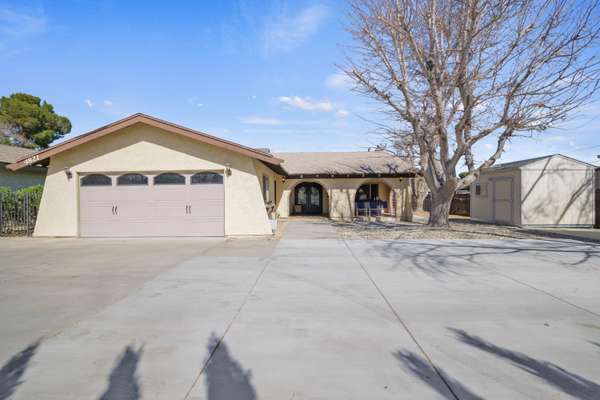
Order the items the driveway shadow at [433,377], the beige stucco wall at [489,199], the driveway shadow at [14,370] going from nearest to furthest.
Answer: the driveway shadow at [433,377] < the driveway shadow at [14,370] < the beige stucco wall at [489,199]

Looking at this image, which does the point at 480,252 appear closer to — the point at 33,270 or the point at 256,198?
the point at 256,198

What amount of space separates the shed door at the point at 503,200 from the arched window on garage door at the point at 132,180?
56.1 ft

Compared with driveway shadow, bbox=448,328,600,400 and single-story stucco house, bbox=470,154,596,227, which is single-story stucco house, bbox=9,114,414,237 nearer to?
driveway shadow, bbox=448,328,600,400

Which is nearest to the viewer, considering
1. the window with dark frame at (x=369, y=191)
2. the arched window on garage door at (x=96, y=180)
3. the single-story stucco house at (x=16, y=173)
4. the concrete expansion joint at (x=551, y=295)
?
the concrete expansion joint at (x=551, y=295)

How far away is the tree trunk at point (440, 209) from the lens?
14797mm

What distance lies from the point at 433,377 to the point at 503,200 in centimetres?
1767

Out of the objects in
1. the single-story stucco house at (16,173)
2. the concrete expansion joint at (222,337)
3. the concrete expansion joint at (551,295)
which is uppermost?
the single-story stucco house at (16,173)

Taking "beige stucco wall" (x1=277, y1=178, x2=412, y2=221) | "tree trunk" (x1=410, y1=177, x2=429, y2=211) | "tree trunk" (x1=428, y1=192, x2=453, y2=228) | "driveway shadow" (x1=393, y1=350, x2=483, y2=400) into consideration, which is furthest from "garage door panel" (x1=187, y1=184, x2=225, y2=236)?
"tree trunk" (x1=410, y1=177, x2=429, y2=211)

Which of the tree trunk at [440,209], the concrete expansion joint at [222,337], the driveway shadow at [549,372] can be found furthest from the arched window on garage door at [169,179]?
the driveway shadow at [549,372]

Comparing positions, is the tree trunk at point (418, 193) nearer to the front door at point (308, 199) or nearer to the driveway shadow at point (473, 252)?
the front door at point (308, 199)

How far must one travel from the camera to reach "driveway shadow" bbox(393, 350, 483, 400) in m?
2.78

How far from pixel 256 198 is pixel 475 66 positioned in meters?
9.49

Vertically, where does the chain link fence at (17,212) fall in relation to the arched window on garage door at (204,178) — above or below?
below

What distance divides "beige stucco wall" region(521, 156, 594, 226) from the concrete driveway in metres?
9.47
